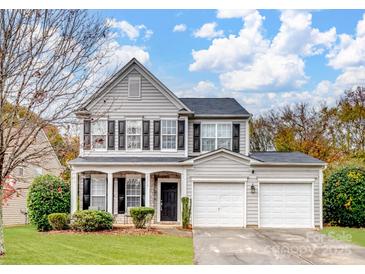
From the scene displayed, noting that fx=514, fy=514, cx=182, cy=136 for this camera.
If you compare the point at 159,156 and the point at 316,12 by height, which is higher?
the point at 316,12

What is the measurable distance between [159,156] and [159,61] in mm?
4114

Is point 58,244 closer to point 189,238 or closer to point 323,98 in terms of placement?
point 189,238

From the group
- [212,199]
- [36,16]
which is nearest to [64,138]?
[36,16]

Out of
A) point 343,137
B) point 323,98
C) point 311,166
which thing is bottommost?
point 311,166

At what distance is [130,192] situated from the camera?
20.2 m

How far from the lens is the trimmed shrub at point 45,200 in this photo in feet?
59.8

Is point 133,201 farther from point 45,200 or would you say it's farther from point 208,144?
point 208,144

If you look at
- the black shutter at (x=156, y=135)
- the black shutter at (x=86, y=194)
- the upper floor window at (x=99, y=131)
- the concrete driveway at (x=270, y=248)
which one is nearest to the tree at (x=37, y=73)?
the concrete driveway at (x=270, y=248)

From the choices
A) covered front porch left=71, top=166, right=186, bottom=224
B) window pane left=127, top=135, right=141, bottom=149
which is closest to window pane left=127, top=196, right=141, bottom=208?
covered front porch left=71, top=166, right=186, bottom=224

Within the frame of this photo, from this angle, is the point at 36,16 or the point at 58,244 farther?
the point at 58,244

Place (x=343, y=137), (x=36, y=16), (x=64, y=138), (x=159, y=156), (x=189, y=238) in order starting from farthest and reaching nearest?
1. (x=343, y=137)
2. (x=159, y=156)
3. (x=189, y=238)
4. (x=64, y=138)
5. (x=36, y=16)

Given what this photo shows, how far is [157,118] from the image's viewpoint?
20.5 meters

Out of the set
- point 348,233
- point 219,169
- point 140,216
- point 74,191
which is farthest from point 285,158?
point 74,191

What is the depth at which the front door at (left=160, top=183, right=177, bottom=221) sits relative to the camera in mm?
20062
